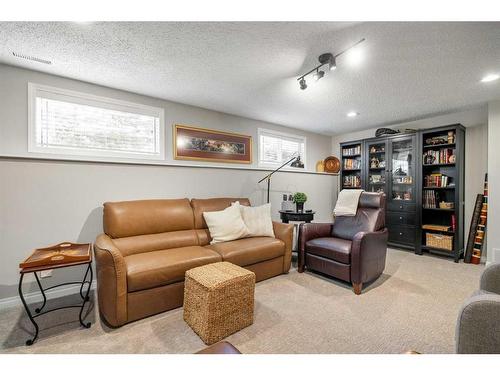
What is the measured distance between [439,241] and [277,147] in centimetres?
298

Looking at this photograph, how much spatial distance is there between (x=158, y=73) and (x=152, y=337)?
2.31 meters

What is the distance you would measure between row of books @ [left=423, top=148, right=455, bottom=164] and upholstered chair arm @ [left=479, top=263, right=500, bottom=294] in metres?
2.77

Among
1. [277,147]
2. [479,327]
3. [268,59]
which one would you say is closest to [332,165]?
[277,147]

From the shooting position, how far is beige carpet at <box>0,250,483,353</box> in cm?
148

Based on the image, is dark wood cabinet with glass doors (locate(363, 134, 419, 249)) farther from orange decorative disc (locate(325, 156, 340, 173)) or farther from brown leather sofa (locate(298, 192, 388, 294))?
brown leather sofa (locate(298, 192, 388, 294))

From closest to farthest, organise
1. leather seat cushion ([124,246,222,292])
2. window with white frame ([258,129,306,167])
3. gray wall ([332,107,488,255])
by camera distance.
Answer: leather seat cushion ([124,246,222,292]) < gray wall ([332,107,488,255]) < window with white frame ([258,129,306,167])

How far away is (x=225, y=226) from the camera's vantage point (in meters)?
2.60

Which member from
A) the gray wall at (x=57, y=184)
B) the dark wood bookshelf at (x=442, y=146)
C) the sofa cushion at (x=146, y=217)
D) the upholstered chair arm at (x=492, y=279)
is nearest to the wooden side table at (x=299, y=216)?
the gray wall at (x=57, y=184)

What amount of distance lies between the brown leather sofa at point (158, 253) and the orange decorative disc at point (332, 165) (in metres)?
2.42

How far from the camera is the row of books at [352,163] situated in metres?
4.53

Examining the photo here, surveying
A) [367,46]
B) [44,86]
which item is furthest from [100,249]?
[367,46]

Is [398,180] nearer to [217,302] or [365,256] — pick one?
[365,256]

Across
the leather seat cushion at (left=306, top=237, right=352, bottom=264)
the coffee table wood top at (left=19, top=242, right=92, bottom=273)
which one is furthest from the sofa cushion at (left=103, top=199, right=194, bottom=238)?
the leather seat cushion at (left=306, top=237, right=352, bottom=264)

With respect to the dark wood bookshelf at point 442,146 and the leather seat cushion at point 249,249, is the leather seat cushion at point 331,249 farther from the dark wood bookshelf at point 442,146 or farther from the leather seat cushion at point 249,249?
the dark wood bookshelf at point 442,146
